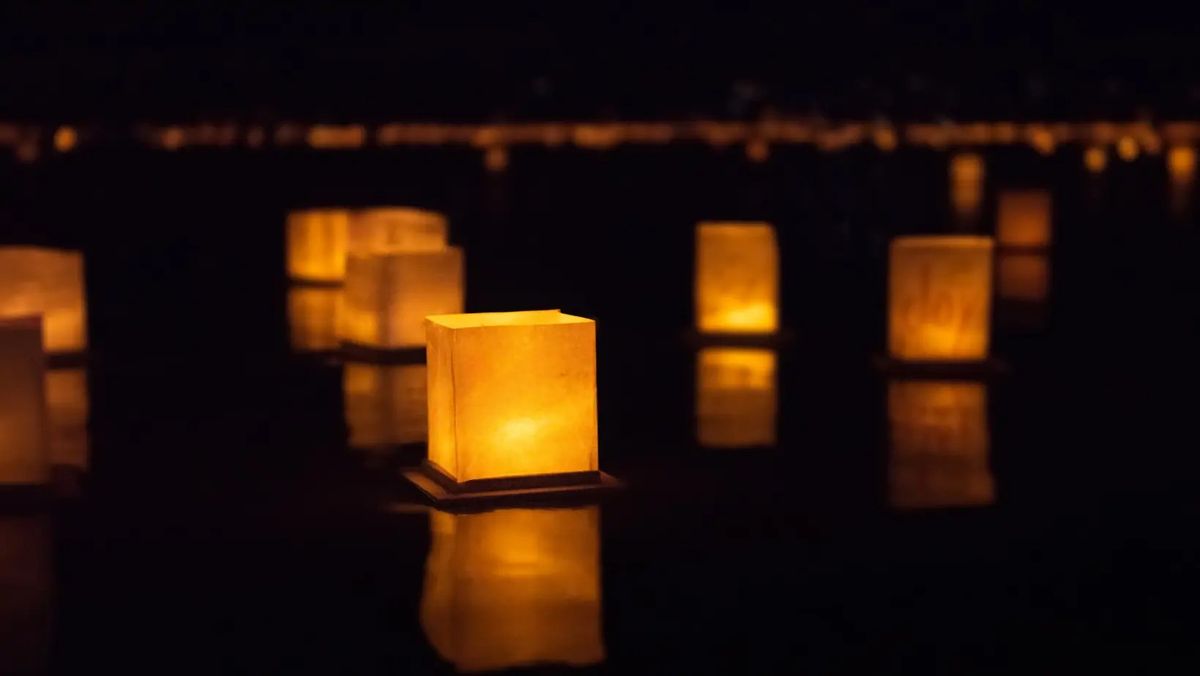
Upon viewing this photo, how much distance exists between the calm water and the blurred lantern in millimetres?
174

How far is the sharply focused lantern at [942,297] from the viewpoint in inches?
474

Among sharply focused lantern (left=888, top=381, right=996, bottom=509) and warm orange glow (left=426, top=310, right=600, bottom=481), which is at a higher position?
warm orange glow (left=426, top=310, right=600, bottom=481)

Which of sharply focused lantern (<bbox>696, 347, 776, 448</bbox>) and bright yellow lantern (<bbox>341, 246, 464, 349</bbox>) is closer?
sharply focused lantern (<bbox>696, 347, 776, 448</bbox>)

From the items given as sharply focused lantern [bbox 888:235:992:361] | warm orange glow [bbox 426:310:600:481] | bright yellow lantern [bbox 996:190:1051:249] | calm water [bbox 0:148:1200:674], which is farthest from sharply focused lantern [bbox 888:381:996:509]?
bright yellow lantern [bbox 996:190:1051:249]

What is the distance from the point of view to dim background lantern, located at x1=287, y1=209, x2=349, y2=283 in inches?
707

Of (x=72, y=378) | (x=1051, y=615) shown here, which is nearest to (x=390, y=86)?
(x=72, y=378)

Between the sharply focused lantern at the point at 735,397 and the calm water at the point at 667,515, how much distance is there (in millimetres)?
38

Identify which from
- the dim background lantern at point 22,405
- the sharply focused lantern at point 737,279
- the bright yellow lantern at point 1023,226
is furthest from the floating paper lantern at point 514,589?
the bright yellow lantern at point 1023,226

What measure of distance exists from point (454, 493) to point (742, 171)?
28799 mm

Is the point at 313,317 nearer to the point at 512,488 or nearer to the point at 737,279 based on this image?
the point at 737,279

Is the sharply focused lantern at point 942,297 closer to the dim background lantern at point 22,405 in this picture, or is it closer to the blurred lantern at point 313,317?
the blurred lantern at point 313,317

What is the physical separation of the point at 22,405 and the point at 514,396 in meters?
2.01

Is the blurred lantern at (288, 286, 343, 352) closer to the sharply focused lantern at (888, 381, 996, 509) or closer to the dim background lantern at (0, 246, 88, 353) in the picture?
the dim background lantern at (0, 246, 88, 353)

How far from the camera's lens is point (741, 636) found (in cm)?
628
